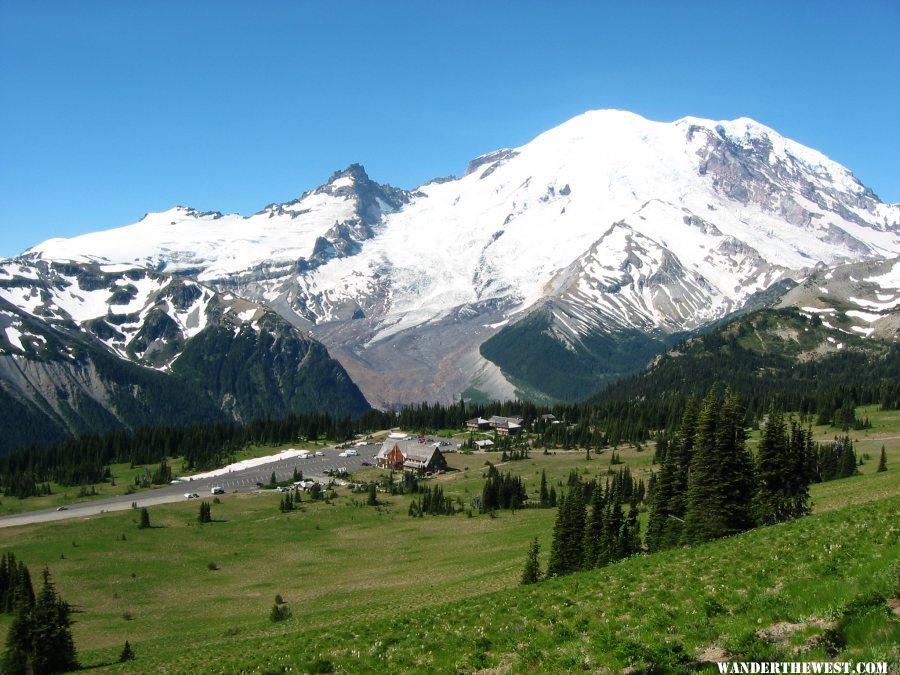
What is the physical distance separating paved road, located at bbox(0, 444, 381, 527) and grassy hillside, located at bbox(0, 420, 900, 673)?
16.4m

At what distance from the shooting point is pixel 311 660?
92.9ft

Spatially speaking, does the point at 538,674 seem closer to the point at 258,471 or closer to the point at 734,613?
the point at 734,613

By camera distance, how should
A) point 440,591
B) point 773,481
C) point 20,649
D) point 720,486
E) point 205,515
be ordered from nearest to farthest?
point 20,649, point 720,486, point 440,591, point 773,481, point 205,515

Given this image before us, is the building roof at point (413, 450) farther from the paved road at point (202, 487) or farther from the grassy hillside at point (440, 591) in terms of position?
the grassy hillside at point (440, 591)

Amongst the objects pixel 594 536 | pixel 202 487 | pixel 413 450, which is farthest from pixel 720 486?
pixel 202 487

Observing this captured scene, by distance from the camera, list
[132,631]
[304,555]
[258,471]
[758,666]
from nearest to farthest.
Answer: [758,666]
[132,631]
[304,555]
[258,471]

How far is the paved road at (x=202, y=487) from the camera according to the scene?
142 metres

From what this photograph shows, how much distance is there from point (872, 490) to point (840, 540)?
32.0 m

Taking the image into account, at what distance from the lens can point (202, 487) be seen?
16650cm

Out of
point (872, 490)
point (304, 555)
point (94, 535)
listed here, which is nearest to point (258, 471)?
point (94, 535)

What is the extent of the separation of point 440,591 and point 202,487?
400ft

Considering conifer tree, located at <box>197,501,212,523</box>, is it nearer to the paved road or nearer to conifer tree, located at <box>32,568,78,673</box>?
the paved road

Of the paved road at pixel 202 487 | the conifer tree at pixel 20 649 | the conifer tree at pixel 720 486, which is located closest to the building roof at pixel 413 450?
the paved road at pixel 202 487

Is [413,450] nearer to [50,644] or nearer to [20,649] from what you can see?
[50,644]
